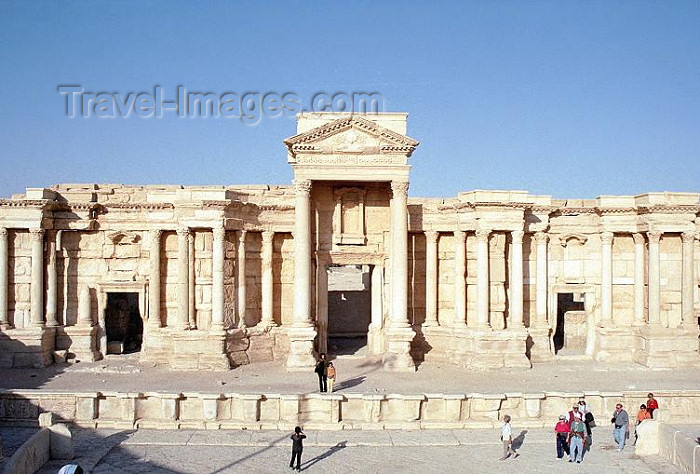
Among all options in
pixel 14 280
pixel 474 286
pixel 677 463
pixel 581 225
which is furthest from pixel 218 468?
pixel 581 225

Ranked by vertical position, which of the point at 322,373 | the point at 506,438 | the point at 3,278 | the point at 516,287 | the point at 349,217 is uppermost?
the point at 349,217

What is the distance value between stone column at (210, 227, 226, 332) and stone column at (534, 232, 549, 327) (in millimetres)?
12195

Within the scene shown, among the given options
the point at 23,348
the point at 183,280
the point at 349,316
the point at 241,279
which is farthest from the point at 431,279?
the point at 23,348

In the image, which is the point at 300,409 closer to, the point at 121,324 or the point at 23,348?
the point at 23,348

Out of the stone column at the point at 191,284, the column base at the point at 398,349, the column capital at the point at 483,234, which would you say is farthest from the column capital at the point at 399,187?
the stone column at the point at 191,284

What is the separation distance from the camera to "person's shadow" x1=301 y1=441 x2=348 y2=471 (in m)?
13.8

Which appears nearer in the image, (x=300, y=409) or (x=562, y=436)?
(x=562, y=436)

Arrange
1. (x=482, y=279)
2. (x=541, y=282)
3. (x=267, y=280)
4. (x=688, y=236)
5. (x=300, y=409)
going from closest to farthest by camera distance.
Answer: (x=300, y=409) → (x=482, y=279) → (x=688, y=236) → (x=267, y=280) → (x=541, y=282)

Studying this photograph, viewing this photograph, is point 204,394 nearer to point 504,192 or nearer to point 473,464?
point 473,464

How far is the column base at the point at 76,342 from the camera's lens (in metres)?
25.2

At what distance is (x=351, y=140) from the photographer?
23.7 metres

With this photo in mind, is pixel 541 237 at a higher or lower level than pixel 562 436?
higher

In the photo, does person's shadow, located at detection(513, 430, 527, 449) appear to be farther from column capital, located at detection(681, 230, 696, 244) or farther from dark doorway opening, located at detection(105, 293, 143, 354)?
dark doorway opening, located at detection(105, 293, 143, 354)

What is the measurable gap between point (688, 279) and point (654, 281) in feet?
4.13
